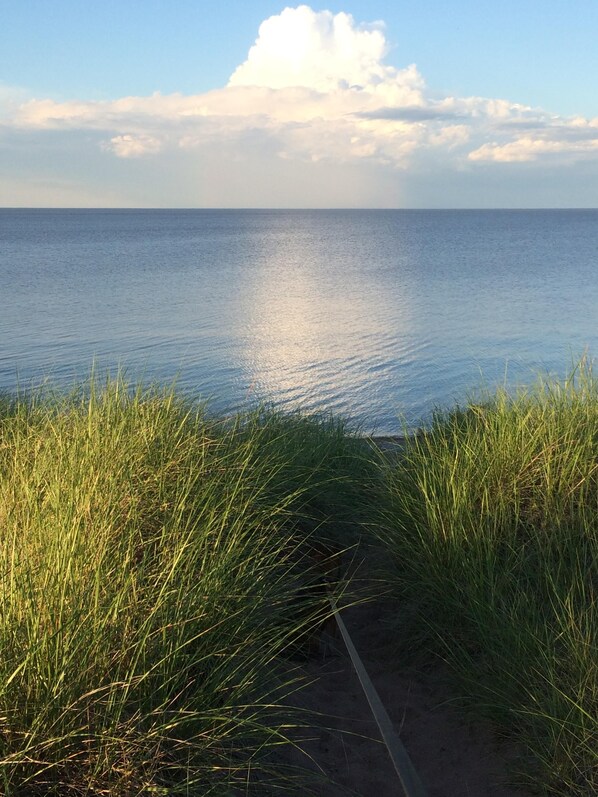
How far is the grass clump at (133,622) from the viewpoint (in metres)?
2.38

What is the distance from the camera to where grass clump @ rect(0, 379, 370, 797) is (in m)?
2.38

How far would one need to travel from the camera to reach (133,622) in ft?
9.20

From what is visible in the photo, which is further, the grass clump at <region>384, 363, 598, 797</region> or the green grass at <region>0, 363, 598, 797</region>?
the grass clump at <region>384, 363, 598, 797</region>

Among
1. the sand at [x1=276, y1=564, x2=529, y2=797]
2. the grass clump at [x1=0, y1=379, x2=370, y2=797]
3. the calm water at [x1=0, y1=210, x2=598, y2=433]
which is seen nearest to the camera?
the grass clump at [x1=0, y1=379, x2=370, y2=797]

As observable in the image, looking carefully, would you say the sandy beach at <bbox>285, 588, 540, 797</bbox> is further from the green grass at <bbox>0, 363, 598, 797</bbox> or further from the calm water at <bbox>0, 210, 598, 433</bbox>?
the calm water at <bbox>0, 210, 598, 433</bbox>

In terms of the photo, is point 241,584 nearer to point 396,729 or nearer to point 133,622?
point 133,622

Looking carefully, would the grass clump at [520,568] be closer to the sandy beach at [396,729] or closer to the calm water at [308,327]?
the sandy beach at [396,729]

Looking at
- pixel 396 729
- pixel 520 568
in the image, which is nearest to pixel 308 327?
pixel 520 568

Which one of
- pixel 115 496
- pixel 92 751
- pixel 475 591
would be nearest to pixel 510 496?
pixel 475 591

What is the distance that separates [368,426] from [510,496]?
305 inches

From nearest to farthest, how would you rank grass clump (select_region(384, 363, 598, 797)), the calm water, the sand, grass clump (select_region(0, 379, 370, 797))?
grass clump (select_region(0, 379, 370, 797))
grass clump (select_region(384, 363, 598, 797))
the sand
the calm water

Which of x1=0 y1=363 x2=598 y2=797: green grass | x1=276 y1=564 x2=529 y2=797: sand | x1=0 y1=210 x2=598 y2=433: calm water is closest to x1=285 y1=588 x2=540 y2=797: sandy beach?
x1=276 y1=564 x2=529 y2=797: sand

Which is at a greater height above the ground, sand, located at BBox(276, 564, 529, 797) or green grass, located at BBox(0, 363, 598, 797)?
green grass, located at BBox(0, 363, 598, 797)

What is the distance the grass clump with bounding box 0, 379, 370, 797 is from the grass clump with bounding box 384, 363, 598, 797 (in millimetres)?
767
